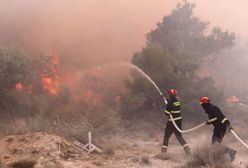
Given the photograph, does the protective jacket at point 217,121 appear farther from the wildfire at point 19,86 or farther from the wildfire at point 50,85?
the wildfire at point 50,85

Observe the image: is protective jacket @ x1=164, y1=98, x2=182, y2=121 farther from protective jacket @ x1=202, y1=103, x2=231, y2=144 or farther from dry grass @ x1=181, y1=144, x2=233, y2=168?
dry grass @ x1=181, y1=144, x2=233, y2=168

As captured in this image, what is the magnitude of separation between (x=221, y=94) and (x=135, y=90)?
4179mm

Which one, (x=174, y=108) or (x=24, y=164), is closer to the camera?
(x=24, y=164)

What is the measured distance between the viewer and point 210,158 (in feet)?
28.8

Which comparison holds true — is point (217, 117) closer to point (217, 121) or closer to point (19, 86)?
point (217, 121)

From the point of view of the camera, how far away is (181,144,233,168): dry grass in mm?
8750

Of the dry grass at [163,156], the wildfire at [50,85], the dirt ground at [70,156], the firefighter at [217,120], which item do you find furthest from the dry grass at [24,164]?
the wildfire at [50,85]

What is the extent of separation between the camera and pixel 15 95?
1683 centimetres

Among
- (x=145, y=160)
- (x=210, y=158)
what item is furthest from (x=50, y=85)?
(x=210, y=158)

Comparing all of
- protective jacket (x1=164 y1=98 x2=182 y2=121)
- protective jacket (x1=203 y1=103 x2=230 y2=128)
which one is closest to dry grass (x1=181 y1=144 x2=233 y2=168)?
protective jacket (x1=203 y1=103 x2=230 y2=128)

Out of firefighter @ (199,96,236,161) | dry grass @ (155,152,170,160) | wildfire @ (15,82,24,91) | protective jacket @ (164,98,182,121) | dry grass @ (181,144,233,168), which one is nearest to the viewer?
dry grass @ (181,144,233,168)

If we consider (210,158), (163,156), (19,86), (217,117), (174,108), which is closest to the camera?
(210,158)

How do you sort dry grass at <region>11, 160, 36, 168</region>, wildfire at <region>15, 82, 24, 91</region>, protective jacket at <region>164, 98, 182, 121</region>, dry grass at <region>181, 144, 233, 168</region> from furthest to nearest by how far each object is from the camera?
wildfire at <region>15, 82, 24, 91</region> → protective jacket at <region>164, 98, 182, 121</region> → dry grass at <region>181, 144, 233, 168</region> → dry grass at <region>11, 160, 36, 168</region>

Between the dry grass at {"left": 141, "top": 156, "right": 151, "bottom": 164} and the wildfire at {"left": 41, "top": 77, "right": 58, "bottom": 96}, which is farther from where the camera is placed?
the wildfire at {"left": 41, "top": 77, "right": 58, "bottom": 96}
